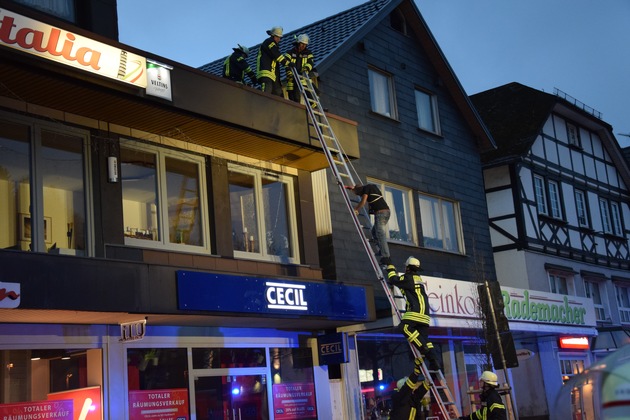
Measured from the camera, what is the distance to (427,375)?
13.4 m

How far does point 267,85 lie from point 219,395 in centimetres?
531

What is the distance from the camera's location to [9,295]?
10.9 meters

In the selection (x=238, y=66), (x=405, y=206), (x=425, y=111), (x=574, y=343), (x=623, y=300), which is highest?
(x=425, y=111)

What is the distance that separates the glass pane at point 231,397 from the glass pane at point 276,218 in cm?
221

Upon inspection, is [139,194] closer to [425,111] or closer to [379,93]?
[379,93]

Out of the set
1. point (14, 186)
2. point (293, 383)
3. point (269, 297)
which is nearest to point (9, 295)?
point (14, 186)

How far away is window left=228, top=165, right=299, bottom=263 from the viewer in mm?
15812

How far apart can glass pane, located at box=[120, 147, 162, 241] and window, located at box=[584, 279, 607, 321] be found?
18.0m

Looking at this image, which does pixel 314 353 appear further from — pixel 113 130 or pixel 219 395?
pixel 113 130

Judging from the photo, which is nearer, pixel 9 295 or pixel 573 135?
pixel 9 295

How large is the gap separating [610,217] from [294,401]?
1885 centimetres

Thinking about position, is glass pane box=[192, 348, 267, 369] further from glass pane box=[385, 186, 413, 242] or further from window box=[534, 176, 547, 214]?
window box=[534, 176, 547, 214]

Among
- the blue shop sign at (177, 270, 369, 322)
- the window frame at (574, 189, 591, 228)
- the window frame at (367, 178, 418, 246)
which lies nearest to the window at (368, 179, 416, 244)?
the window frame at (367, 178, 418, 246)

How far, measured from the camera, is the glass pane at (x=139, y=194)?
546 inches
